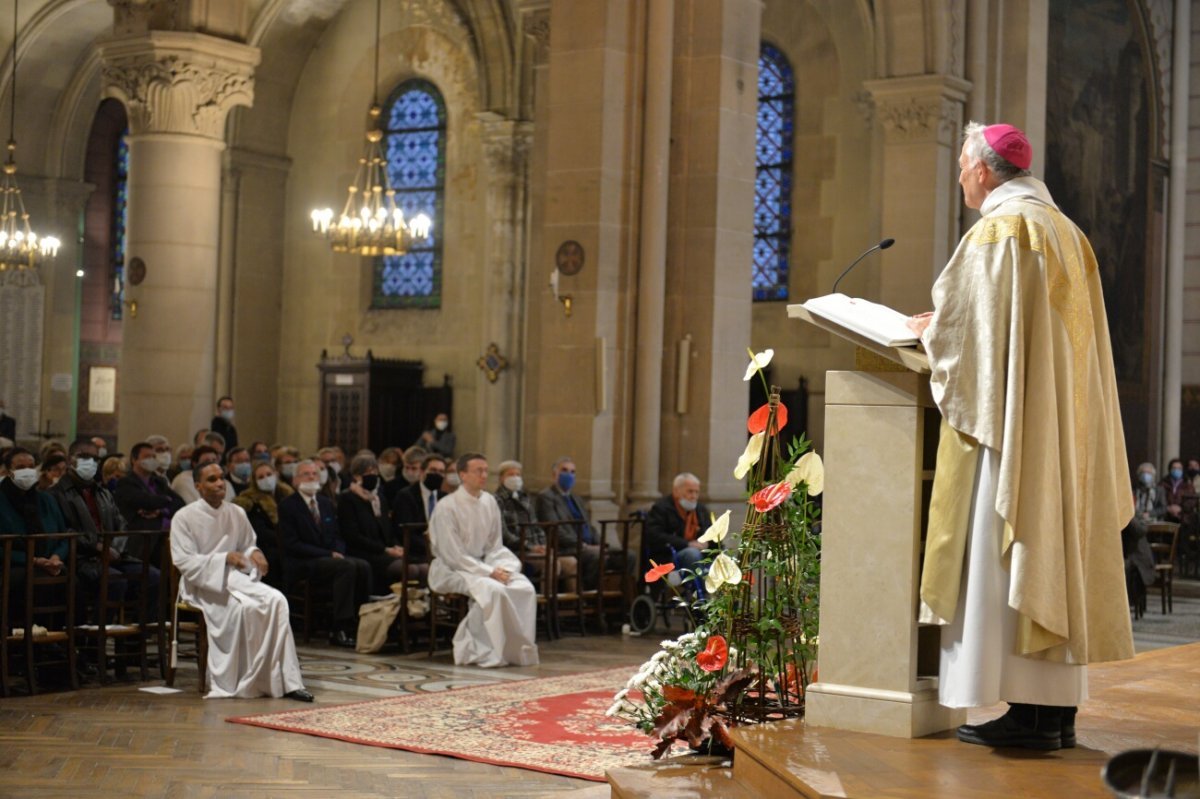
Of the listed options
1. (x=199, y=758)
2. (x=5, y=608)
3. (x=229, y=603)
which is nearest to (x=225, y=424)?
(x=229, y=603)

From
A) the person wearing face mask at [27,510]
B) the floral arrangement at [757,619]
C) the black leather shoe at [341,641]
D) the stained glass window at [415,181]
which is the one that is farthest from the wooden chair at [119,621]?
the stained glass window at [415,181]

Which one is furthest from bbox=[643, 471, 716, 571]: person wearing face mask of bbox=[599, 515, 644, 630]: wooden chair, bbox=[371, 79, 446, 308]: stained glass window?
bbox=[371, 79, 446, 308]: stained glass window

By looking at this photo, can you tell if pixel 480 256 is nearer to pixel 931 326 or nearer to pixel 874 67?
pixel 874 67

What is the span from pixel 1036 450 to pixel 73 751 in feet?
15.4

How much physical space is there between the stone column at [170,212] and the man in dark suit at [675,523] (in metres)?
4.97

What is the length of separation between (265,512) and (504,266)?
1042cm

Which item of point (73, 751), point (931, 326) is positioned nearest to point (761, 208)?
point (73, 751)

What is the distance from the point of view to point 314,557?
34.9ft

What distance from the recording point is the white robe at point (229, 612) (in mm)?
8617

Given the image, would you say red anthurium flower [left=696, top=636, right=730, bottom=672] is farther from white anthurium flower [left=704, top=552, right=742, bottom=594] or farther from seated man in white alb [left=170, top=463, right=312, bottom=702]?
seated man in white alb [left=170, top=463, right=312, bottom=702]

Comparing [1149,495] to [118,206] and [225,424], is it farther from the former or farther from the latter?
[118,206]

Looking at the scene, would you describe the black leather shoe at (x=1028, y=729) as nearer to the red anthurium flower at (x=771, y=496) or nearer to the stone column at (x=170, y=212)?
the red anthurium flower at (x=771, y=496)

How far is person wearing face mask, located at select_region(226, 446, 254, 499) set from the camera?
39.6 feet

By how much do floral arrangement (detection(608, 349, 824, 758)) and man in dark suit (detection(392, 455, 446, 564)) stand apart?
6.51m
